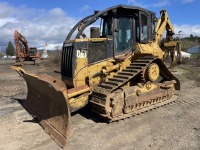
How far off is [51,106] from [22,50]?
25363 millimetres

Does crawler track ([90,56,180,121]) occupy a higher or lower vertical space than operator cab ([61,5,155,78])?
lower

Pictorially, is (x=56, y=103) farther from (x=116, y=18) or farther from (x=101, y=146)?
(x=116, y=18)

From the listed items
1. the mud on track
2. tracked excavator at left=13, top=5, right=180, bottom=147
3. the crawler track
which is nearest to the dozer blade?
tracked excavator at left=13, top=5, right=180, bottom=147

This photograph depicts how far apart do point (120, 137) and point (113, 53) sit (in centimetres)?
258

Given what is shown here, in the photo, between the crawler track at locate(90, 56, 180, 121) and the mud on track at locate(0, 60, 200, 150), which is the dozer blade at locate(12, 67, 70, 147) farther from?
the crawler track at locate(90, 56, 180, 121)

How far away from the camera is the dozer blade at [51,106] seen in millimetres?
5113

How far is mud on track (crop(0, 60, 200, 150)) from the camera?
15.9 feet

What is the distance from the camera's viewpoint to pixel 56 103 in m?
5.72

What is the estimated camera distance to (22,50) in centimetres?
2975

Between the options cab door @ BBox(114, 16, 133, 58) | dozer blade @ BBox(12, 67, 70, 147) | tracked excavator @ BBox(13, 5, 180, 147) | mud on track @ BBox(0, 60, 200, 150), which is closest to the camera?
mud on track @ BBox(0, 60, 200, 150)

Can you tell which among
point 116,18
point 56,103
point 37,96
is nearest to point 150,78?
point 116,18

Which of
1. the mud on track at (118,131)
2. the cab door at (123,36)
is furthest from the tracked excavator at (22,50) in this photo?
the cab door at (123,36)

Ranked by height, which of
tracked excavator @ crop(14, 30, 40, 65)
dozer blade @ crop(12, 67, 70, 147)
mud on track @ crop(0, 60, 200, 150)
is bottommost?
mud on track @ crop(0, 60, 200, 150)

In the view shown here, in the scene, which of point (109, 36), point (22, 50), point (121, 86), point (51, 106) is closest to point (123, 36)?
point (109, 36)
